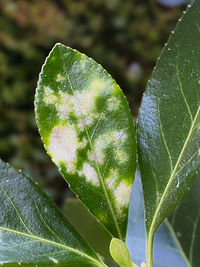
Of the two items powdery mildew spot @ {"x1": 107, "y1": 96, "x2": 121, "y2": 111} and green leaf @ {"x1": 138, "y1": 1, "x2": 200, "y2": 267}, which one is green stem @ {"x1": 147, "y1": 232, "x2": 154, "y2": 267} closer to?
green leaf @ {"x1": 138, "y1": 1, "x2": 200, "y2": 267}

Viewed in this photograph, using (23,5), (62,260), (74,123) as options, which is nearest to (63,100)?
(74,123)

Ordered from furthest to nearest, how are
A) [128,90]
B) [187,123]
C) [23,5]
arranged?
[128,90], [23,5], [187,123]

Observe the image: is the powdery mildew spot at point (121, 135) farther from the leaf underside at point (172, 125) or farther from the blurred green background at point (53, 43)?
the blurred green background at point (53, 43)

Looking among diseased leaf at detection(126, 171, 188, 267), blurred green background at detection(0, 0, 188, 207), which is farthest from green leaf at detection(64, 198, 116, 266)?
blurred green background at detection(0, 0, 188, 207)

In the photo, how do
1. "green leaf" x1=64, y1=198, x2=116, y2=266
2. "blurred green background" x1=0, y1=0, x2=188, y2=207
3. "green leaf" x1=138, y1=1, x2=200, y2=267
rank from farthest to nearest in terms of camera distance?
1. "blurred green background" x1=0, y1=0, x2=188, y2=207
2. "green leaf" x1=64, y1=198, x2=116, y2=266
3. "green leaf" x1=138, y1=1, x2=200, y2=267

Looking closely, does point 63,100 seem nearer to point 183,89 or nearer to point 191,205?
point 183,89

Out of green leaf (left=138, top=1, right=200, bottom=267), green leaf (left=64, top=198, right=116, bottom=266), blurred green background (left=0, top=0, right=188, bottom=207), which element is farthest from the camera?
blurred green background (left=0, top=0, right=188, bottom=207)

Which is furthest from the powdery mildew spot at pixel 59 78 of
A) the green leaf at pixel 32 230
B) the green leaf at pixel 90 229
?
the green leaf at pixel 90 229
